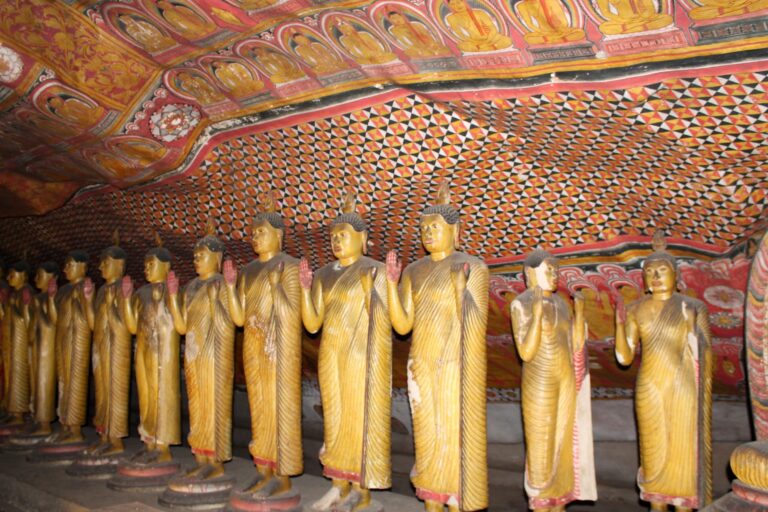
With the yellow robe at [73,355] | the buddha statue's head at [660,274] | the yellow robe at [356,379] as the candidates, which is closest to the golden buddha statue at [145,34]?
the yellow robe at [356,379]

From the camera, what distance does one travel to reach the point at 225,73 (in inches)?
224

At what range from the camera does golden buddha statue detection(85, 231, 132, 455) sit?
6.90 meters

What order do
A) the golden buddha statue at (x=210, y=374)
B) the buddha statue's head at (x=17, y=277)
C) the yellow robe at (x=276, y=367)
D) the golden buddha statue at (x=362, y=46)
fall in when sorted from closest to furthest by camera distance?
the golden buddha statue at (x=362, y=46), the yellow robe at (x=276, y=367), the golden buddha statue at (x=210, y=374), the buddha statue's head at (x=17, y=277)

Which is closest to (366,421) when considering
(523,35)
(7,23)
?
(523,35)

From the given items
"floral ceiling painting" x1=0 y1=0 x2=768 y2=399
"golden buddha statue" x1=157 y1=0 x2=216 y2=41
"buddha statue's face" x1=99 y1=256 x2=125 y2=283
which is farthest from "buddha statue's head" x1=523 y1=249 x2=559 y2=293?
"buddha statue's face" x1=99 y1=256 x2=125 y2=283

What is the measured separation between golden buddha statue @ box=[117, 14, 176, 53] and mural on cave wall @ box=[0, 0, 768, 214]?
1cm

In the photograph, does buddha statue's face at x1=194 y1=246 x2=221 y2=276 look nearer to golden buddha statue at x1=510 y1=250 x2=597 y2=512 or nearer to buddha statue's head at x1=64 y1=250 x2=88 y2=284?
buddha statue's head at x1=64 y1=250 x2=88 y2=284

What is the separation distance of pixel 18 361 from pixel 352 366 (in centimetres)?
524

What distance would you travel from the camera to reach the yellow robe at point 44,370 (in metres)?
8.06

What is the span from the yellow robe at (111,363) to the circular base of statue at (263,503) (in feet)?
6.76

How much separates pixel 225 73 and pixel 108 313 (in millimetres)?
2789

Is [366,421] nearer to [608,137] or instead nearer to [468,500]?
[468,500]

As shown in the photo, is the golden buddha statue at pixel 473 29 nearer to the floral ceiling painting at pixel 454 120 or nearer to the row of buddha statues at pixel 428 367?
the floral ceiling painting at pixel 454 120

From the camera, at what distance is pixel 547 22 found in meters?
4.03
